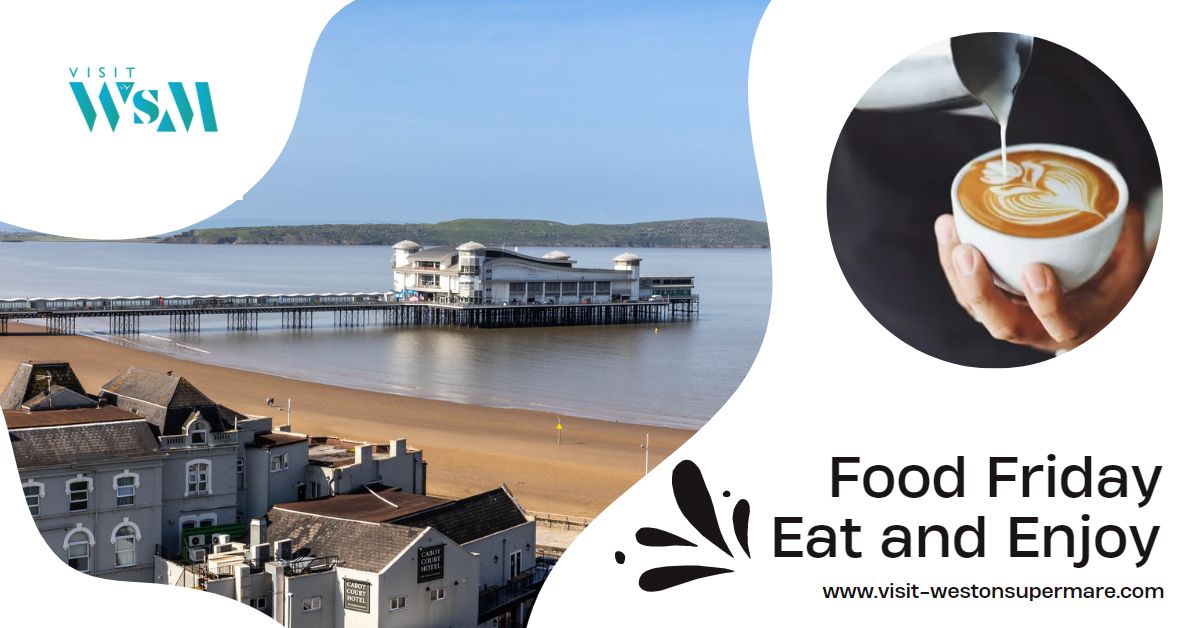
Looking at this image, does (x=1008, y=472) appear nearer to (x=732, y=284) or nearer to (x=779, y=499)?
(x=779, y=499)

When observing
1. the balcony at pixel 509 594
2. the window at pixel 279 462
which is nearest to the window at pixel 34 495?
the window at pixel 279 462

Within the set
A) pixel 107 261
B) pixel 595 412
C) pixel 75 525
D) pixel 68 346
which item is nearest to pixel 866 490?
pixel 75 525

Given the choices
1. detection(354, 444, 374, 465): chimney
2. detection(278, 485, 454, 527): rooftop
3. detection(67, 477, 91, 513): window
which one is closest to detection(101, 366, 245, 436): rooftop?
detection(67, 477, 91, 513): window

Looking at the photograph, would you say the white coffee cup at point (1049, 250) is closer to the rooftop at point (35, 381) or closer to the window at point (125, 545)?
the window at point (125, 545)

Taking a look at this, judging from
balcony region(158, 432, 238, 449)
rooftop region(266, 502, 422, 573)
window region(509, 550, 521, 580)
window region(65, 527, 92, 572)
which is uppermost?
balcony region(158, 432, 238, 449)

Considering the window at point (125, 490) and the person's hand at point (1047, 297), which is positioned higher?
the person's hand at point (1047, 297)

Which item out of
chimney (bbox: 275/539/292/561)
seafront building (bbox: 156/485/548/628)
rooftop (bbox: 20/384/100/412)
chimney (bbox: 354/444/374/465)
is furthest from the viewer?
chimney (bbox: 354/444/374/465)

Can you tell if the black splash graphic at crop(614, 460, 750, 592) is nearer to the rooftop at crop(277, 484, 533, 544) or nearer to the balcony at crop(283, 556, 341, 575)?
the rooftop at crop(277, 484, 533, 544)
